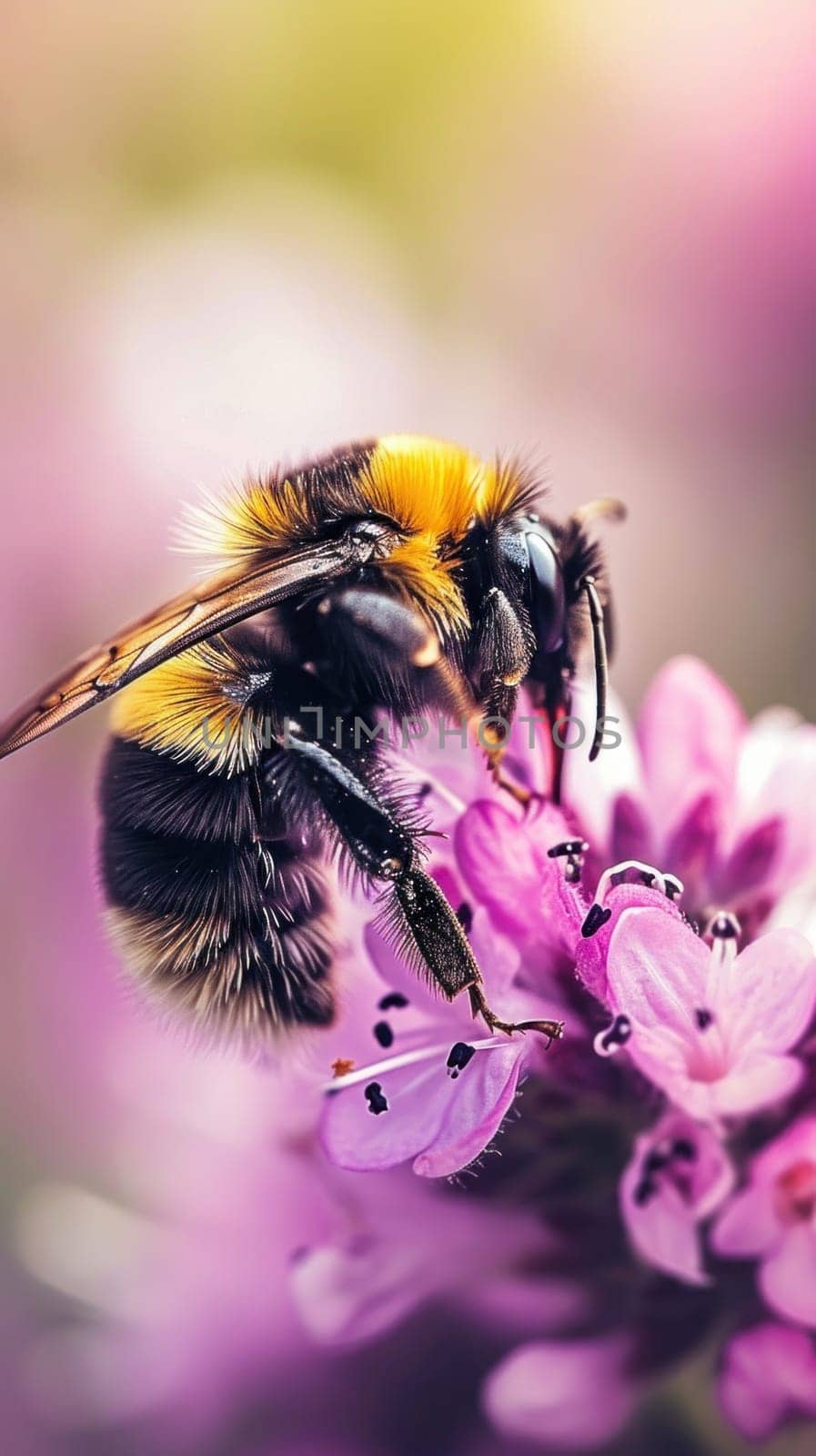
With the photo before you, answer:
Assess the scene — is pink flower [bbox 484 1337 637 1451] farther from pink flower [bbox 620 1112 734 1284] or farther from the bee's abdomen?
the bee's abdomen

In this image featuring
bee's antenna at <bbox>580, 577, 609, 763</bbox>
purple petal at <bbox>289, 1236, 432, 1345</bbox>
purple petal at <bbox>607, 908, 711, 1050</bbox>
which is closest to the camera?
purple petal at <bbox>607, 908, 711, 1050</bbox>

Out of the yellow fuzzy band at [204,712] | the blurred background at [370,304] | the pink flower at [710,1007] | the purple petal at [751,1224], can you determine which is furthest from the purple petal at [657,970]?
the blurred background at [370,304]

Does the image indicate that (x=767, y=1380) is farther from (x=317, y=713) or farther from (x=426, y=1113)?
(x=317, y=713)

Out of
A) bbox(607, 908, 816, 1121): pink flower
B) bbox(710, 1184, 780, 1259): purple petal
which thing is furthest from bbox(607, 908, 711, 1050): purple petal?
bbox(710, 1184, 780, 1259): purple petal

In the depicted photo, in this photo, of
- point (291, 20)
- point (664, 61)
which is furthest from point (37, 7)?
point (664, 61)

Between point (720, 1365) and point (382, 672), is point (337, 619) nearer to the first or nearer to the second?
point (382, 672)

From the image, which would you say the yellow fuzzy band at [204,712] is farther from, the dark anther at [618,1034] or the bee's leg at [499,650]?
the dark anther at [618,1034]

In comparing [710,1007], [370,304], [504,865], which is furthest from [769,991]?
[370,304]
